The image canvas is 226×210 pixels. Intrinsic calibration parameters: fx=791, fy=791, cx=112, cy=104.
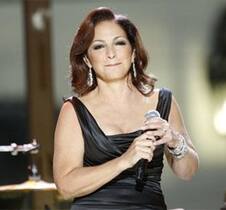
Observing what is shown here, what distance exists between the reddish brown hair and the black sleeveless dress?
4.6 inches

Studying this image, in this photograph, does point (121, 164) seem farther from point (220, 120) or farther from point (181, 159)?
point (220, 120)

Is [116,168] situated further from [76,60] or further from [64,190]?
[76,60]

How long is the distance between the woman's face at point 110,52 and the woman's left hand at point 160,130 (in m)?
0.28

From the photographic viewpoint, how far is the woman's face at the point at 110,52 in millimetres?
2457

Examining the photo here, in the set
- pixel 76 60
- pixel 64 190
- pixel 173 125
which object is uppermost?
pixel 76 60

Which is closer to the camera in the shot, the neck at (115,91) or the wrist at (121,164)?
the wrist at (121,164)

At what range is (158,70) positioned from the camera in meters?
4.84

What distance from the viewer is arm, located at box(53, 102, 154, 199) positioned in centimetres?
228

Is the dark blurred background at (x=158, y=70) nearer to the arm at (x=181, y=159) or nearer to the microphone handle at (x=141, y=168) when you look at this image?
the arm at (x=181, y=159)

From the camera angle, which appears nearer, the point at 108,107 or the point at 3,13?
the point at 108,107

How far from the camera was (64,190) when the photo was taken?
7.77 ft

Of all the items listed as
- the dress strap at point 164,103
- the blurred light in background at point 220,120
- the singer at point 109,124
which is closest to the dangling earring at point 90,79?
the singer at point 109,124

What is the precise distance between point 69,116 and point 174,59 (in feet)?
8.23

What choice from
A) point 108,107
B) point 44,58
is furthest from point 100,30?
point 44,58
